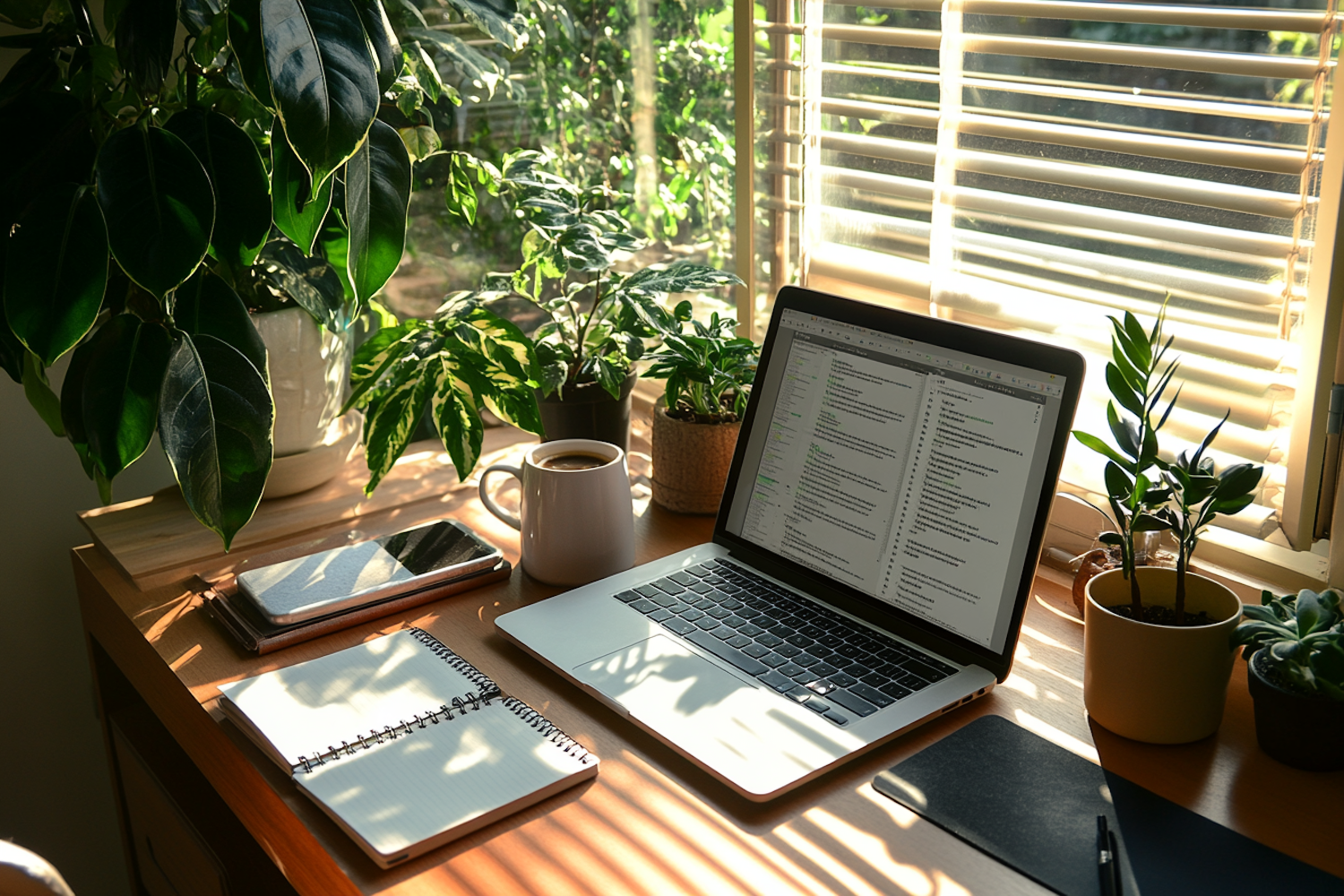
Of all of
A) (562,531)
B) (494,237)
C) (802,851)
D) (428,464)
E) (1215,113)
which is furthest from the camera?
(494,237)

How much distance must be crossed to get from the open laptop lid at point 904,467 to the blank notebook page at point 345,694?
1.10 feet

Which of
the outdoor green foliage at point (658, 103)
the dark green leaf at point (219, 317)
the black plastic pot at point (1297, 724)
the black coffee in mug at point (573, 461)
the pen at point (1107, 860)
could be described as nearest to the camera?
the pen at point (1107, 860)

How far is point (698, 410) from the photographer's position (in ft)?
4.03

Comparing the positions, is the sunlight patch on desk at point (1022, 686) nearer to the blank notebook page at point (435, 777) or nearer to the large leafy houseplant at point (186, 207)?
the blank notebook page at point (435, 777)

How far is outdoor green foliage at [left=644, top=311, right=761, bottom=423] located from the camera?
1166 millimetres

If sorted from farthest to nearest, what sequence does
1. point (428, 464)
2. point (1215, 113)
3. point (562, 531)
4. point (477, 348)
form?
point (428, 464) < point (477, 348) < point (562, 531) < point (1215, 113)

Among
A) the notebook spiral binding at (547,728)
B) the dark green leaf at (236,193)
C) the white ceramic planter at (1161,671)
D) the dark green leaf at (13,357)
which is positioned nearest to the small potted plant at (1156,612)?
the white ceramic planter at (1161,671)

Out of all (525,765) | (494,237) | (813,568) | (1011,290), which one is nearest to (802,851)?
(525,765)

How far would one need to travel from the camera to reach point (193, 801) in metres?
1.16

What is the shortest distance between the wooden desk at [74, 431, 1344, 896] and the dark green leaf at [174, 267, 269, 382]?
0.89 feet

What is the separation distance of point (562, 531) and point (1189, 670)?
0.56 meters

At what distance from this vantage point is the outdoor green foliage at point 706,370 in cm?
117

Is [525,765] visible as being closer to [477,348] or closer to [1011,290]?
[477,348]

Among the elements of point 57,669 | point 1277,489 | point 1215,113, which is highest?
point 1215,113
